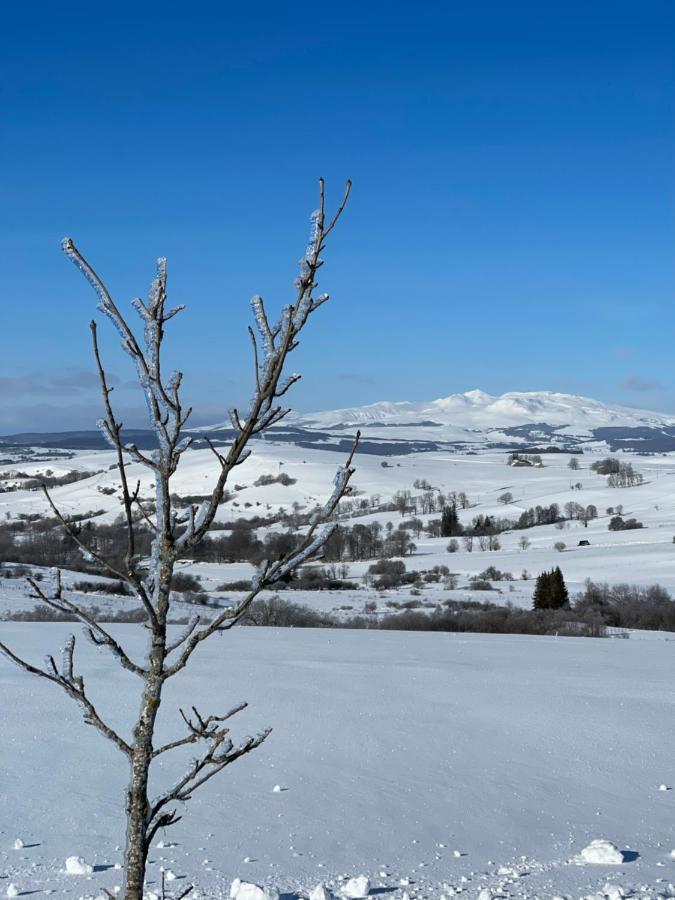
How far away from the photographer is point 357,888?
4.90 m

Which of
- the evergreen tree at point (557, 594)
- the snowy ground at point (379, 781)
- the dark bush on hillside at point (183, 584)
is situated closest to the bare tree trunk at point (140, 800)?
the snowy ground at point (379, 781)

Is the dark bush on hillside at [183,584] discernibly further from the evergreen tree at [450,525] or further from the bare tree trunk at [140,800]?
the bare tree trunk at [140,800]

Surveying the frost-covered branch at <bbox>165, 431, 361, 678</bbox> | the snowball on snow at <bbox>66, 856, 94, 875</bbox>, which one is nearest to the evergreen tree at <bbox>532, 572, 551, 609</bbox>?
the snowball on snow at <bbox>66, 856, 94, 875</bbox>

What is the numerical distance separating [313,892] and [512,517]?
222ft

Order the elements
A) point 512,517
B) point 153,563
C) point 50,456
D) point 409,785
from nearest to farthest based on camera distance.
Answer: point 153,563, point 409,785, point 512,517, point 50,456

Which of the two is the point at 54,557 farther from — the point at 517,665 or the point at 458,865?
the point at 458,865

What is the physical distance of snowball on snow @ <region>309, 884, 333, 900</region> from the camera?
15.6ft

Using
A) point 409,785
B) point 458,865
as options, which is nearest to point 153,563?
point 458,865

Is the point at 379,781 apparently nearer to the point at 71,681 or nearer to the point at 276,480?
the point at 71,681

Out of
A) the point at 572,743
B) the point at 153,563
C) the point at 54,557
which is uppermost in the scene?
the point at 153,563

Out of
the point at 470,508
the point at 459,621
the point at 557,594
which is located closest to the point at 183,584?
the point at 459,621

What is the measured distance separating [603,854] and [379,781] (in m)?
2.21

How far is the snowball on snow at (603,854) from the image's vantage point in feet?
18.1

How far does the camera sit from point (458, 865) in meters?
5.48
